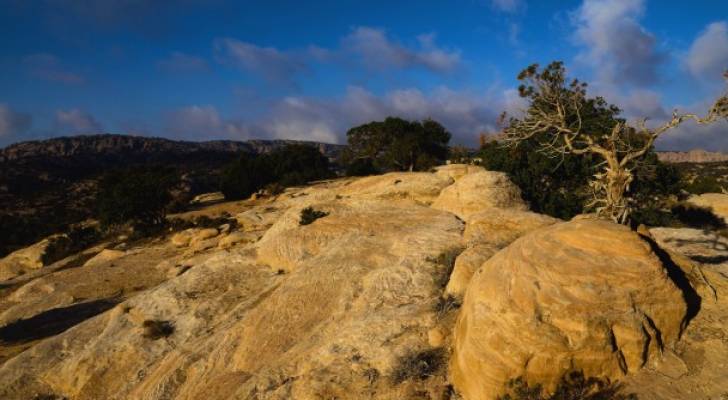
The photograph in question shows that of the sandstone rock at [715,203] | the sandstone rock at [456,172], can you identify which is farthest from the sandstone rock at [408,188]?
the sandstone rock at [715,203]

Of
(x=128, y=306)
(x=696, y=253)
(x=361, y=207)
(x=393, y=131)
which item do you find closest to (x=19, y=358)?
(x=128, y=306)

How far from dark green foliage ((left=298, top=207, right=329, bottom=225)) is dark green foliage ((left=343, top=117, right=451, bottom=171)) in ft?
91.7

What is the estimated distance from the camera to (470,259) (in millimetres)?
12727

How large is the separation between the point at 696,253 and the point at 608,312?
12.4 m

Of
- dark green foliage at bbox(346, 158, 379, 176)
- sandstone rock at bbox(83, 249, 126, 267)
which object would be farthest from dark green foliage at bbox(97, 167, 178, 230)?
dark green foliage at bbox(346, 158, 379, 176)

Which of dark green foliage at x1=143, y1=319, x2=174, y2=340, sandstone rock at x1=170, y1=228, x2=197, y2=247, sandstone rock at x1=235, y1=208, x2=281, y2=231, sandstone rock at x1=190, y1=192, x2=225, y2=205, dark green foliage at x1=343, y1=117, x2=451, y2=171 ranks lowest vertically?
dark green foliage at x1=143, y1=319, x2=174, y2=340

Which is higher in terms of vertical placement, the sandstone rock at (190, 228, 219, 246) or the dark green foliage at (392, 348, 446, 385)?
the dark green foliage at (392, 348, 446, 385)

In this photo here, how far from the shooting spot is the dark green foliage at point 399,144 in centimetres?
5347

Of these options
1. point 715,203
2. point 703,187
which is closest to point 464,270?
point 715,203

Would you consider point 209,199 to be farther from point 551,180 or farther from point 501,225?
point 501,225

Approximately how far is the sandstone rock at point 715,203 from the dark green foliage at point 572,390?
31415 millimetres

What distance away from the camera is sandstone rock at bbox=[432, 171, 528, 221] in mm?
21250

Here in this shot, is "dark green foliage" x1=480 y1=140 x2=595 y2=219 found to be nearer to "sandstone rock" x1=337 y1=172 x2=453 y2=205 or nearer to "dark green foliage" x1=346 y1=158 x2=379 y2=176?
"sandstone rock" x1=337 y1=172 x2=453 y2=205

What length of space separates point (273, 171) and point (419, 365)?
57.8 meters
